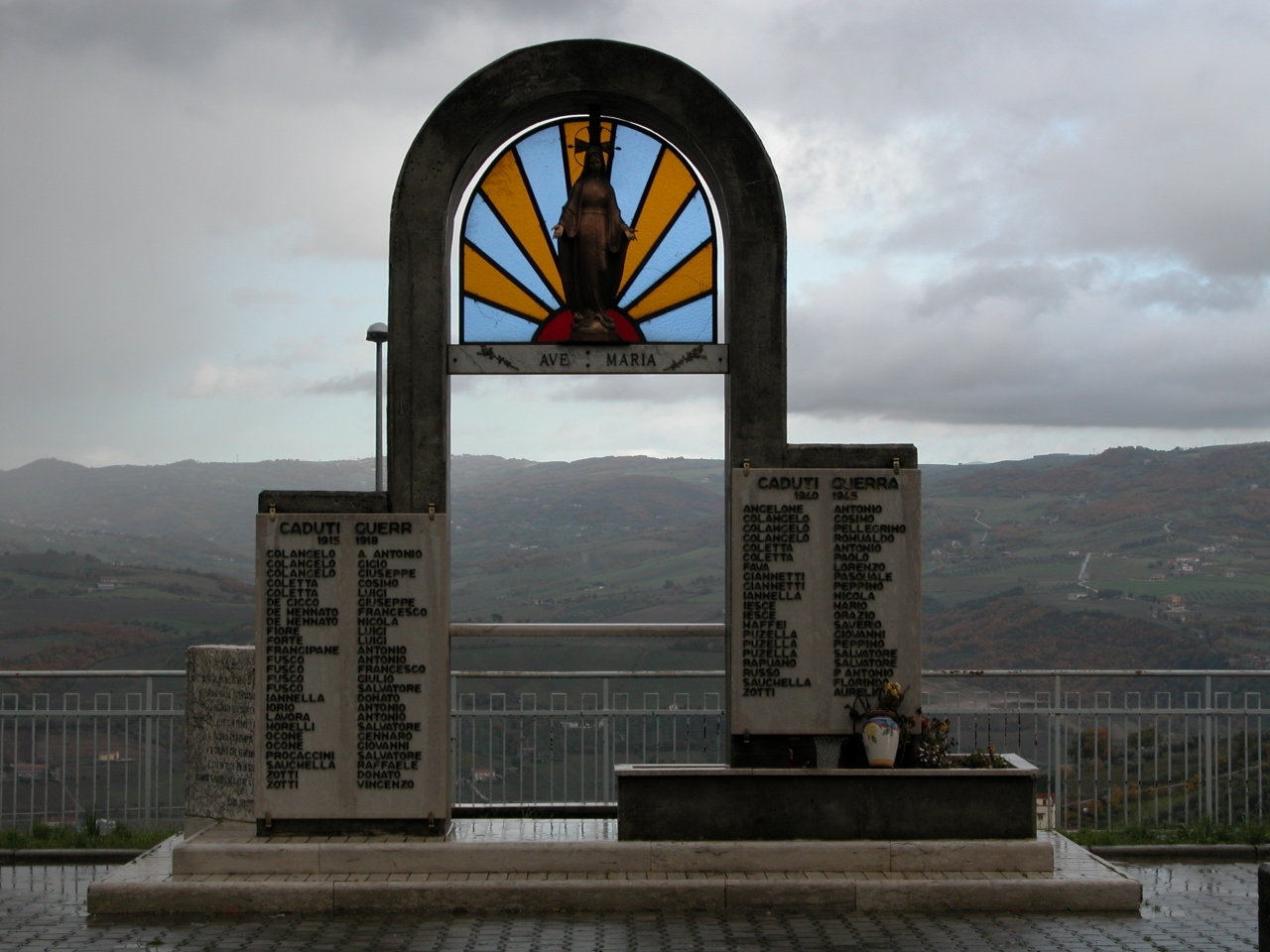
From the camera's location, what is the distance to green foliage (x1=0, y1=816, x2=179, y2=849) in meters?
10.4

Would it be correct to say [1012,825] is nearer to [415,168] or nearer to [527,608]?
[415,168]

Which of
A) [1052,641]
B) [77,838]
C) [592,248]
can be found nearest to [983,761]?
[592,248]

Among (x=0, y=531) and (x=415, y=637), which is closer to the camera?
(x=415, y=637)

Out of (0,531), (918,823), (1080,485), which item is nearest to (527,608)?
(918,823)

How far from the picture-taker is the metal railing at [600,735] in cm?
1084

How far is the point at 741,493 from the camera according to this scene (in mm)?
9219

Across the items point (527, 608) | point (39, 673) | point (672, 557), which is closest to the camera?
point (39, 673)

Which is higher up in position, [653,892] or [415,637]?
[415,637]

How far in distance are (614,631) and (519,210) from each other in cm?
345

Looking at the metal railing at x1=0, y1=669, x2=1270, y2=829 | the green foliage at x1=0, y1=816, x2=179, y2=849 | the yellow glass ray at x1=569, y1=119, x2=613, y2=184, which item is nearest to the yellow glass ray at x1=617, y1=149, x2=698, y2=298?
the yellow glass ray at x1=569, y1=119, x2=613, y2=184

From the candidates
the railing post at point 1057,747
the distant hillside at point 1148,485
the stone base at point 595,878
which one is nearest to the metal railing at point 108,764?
the stone base at point 595,878

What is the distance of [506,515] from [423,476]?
3743cm

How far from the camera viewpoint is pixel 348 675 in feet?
29.8

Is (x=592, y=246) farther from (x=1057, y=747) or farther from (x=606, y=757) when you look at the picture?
(x=1057, y=747)
